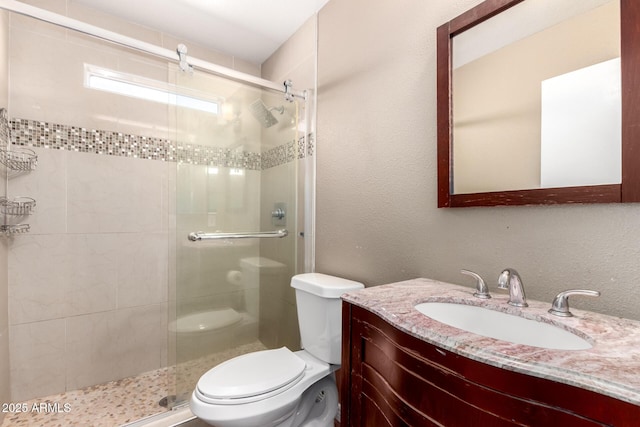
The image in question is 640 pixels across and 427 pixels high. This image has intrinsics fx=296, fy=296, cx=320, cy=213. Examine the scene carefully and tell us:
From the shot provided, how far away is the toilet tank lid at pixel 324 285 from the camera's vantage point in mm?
1385

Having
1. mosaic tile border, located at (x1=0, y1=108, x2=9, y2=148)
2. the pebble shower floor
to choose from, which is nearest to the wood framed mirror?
the pebble shower floor

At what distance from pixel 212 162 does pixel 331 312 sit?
43.2 inches

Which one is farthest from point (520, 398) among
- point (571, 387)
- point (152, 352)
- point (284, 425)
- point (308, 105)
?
point (152, 352)

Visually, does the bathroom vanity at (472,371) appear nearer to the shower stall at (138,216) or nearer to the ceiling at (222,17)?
the shower stall at (138,216)

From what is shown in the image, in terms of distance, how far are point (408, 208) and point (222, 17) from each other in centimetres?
177

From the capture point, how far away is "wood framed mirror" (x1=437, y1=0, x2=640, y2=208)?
77cm

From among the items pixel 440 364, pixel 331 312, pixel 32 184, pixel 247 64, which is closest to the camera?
pixel 440 364

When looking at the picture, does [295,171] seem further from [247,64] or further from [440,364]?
[440,364]

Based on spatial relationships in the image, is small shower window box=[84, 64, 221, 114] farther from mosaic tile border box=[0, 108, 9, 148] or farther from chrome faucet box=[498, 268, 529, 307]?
chrome faucet box=[498, 268, 529, 307]

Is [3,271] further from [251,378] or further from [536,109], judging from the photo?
[536,109]

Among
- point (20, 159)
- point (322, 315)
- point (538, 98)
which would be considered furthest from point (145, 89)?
point (538, 98)

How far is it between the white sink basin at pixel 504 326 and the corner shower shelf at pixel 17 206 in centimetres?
216

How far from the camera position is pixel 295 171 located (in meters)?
2.06

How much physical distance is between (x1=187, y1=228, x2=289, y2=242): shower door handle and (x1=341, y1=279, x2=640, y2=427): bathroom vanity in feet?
3.56
